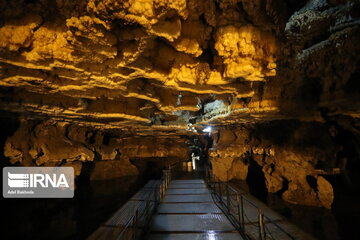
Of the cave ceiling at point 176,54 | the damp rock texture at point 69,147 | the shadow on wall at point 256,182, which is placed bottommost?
the shadow on wall at point 256,182

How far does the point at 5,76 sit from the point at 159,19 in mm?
3738

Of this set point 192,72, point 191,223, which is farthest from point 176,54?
point 191,223

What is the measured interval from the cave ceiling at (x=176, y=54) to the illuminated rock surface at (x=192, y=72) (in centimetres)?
2

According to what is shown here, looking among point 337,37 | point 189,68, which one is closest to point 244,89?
point 189,68

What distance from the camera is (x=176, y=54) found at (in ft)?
13.5

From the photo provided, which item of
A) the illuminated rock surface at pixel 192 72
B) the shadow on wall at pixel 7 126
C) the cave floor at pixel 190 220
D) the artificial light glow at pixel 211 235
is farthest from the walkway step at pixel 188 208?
the shadow on wall at pixel 7 126

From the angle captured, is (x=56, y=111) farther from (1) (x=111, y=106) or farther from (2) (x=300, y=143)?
(2) (x=300, y=143)

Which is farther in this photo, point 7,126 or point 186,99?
point 7,126

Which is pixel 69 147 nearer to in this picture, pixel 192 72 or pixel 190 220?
pixel 190 220

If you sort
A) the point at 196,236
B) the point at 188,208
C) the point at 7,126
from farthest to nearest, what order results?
the point at 7,126, the point at 188,208, the point at 196,236

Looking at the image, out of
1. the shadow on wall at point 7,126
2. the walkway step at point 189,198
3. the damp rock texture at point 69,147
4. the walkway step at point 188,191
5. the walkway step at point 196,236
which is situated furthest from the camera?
the walkway step at point 188,191

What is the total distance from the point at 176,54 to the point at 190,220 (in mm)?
4524

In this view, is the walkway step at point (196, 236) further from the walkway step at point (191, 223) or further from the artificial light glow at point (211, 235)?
the walkway step at point (191, 223)

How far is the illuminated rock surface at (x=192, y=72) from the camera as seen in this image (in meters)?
3.05
